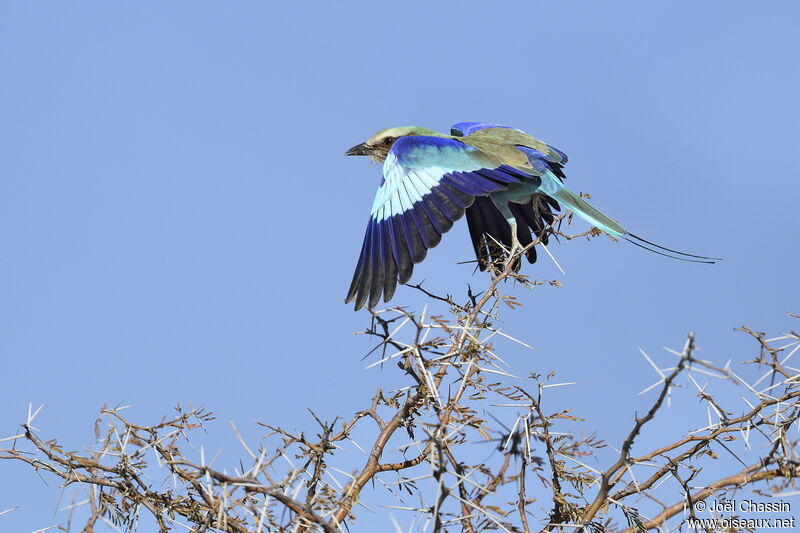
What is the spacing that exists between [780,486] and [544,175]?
9.81ft

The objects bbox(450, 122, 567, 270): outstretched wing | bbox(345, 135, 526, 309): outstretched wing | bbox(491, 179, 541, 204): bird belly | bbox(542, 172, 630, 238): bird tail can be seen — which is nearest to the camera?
bbox(345, 135, 526, 309): outstretched wing

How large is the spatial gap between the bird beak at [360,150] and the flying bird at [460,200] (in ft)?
1.45

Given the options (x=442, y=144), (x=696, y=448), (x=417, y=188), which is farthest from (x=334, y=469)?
(x=442, y=144)

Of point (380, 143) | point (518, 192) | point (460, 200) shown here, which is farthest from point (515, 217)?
point (380, 143)

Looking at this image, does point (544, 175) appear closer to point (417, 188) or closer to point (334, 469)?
point (417, 188)

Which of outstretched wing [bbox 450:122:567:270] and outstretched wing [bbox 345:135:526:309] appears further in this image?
outstretched wing [bbox 450:122:567:270]

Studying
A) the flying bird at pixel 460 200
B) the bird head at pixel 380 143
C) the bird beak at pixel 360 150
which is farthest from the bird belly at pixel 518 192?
the bird beak at pixel 360 150

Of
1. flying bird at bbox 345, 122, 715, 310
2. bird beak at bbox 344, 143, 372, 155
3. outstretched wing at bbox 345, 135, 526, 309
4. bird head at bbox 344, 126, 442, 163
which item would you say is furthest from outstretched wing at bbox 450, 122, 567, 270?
bird beak at bbox 344, 143, 372, 155

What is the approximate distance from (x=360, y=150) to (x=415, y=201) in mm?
2063

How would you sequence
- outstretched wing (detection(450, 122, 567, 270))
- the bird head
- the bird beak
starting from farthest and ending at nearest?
the bird beak, the bird head, outstretched wing (detection(450, 122, 567, 270))

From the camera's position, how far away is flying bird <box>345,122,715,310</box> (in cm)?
425

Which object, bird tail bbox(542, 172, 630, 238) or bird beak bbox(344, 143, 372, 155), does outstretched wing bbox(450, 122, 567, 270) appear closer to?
bird tail bbox(542, 172, 630, 238)

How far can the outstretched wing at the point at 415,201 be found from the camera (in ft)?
13.8

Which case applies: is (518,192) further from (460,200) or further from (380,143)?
(380,143)
